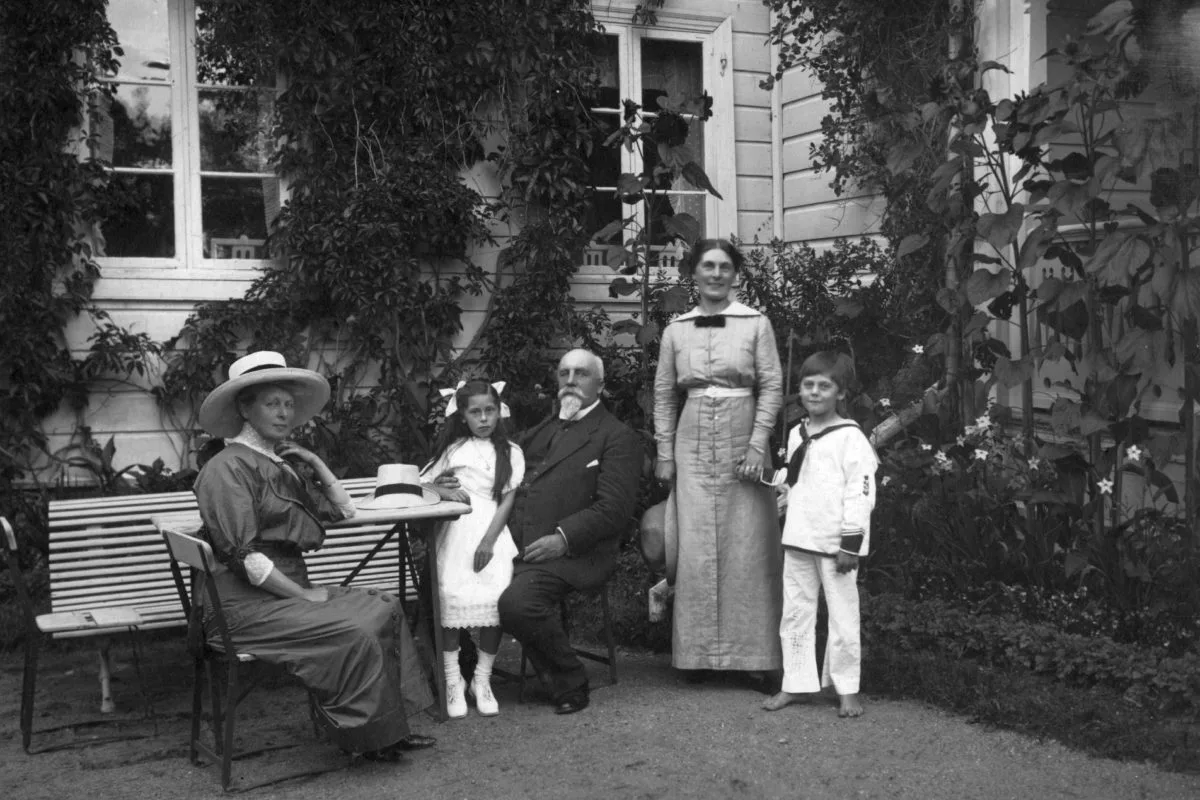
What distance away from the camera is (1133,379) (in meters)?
5.77

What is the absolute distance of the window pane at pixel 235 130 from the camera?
26.6 feet

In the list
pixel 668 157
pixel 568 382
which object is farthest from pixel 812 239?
pixel 568 382

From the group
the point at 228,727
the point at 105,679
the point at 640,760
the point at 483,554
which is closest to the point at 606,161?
the point at 483,554

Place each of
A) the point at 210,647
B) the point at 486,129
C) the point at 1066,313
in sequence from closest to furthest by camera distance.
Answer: the point at 210,647
the point at 1066,313
the point at 486,129

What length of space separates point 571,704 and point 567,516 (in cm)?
79

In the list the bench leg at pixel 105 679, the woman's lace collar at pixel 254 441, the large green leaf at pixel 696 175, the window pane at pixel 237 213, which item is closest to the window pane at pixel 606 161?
the large green leaf at pixel 696 175

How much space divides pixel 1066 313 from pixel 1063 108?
934mm

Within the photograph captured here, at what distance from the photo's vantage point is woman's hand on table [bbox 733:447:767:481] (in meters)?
5.50

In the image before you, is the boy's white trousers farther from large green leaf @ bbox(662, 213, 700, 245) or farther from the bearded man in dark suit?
large green leaf @ bbox(662, 213, 700, 245)

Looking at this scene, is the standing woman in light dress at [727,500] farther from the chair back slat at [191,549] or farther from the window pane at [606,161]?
the window pane at [606,161]

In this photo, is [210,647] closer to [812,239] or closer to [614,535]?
[614,535]

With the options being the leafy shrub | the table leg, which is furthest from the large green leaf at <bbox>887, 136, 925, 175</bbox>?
the table leg

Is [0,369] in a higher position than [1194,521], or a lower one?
higher

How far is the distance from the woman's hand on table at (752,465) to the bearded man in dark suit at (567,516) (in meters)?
0.49
